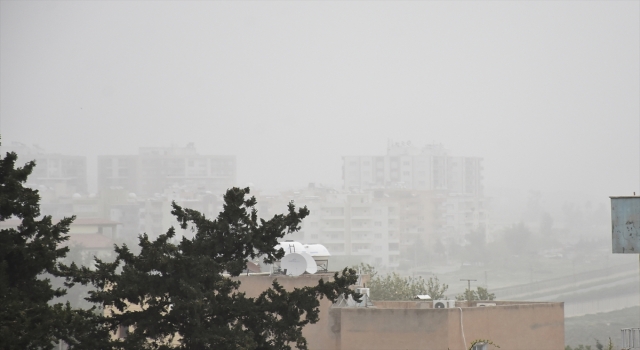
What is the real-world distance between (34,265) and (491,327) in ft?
36.7

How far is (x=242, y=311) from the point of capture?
533 inches

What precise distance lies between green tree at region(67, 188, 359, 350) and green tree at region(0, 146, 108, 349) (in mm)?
513

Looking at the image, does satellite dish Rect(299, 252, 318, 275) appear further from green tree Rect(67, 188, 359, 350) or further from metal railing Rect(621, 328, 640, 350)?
metal railing Rect(621, 328, 640, 350)

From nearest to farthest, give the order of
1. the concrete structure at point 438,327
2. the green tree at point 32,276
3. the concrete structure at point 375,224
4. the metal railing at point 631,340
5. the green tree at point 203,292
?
the green tree at point 32,276 → the green tree at point 203,292 → the metal railing at point 631,340 → the concrete structure at point 438,327 → the concrete structure at point 375,224

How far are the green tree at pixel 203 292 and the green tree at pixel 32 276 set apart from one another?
0.51 meters

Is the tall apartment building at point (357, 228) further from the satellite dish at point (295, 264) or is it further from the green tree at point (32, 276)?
the green tree at point (32, 276)

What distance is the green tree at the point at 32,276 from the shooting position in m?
11.4

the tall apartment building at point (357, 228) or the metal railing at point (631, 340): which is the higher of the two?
the tall apartment building at point (357, 228)

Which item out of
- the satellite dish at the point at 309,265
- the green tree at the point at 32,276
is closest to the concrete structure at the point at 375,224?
the satellite dish at the point at 309,265

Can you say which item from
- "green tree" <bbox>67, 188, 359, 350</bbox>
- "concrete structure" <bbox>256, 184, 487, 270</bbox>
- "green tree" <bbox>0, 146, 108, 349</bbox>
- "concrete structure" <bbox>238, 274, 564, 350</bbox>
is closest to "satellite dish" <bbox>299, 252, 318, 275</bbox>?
"concrete structure" <bbox>238, 274, 564, 350</bbox>

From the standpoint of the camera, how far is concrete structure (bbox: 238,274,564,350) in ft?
65.4

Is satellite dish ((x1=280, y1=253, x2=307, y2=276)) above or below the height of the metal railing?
above

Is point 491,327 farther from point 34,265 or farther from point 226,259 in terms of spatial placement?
point 34,265

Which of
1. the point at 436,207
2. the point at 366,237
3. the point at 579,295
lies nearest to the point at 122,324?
the point at 579,295
